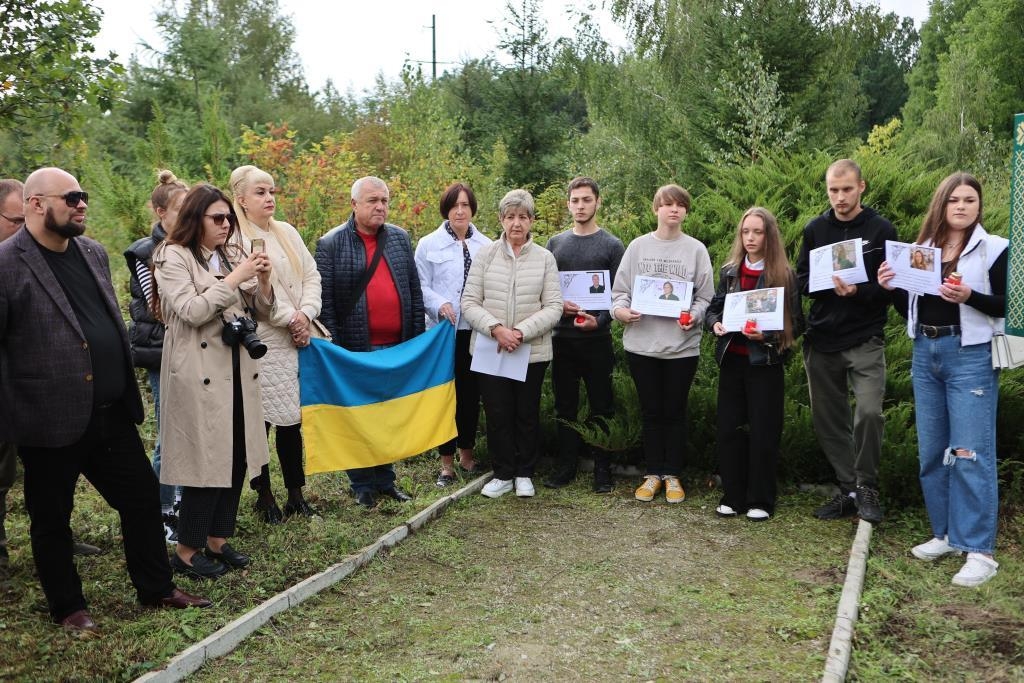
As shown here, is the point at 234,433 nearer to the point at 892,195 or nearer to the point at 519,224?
the point at 519,224

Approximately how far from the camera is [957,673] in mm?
4023

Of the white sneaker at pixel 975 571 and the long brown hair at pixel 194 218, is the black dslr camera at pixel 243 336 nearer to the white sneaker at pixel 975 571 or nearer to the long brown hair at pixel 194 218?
the long brown hair at pixel 194 218

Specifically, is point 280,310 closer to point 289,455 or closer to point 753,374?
point 289,455

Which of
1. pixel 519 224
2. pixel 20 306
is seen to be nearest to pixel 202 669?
pixel 20 306

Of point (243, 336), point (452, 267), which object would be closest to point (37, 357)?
point (243, 336)

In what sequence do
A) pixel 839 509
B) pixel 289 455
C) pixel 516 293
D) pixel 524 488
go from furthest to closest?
pixel 524 488 → pixel 516 293 → pixel 839 509 → pixel 289 455

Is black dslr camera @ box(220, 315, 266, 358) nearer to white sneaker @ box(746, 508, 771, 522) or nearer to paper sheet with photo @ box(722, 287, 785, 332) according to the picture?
paper sheet with photo @ box(722, 287, 785, 332)

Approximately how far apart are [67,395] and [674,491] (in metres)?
4.20

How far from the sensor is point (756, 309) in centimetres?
597

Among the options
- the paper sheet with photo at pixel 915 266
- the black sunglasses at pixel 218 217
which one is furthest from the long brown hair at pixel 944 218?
the black sunglasses at pixel 218 217

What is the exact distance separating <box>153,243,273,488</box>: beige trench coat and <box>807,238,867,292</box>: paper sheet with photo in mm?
3614

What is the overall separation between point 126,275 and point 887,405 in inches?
405

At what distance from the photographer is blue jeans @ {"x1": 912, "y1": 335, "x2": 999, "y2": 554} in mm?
5043

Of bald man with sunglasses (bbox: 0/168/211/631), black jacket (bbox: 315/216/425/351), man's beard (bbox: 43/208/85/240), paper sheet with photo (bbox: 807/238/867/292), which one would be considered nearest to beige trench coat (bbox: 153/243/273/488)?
bald man with sunglasses (bbox: 0/168/211/631)
